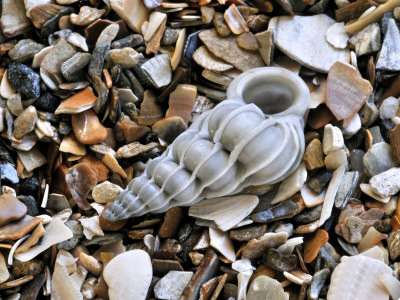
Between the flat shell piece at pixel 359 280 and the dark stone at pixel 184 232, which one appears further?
the dark stone at pixel 184 232

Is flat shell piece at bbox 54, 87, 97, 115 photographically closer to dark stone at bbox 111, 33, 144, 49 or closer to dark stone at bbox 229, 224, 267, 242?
dark stone at bbox 111, 33, 144, 49

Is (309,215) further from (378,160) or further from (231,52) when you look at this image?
(231,52)

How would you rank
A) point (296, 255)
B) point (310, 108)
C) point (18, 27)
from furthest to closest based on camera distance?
1. point (18, 27)
2. point (310, 108)
3. point (296, 255)

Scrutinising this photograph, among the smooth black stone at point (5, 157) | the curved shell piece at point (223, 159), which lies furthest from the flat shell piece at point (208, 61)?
the smooth black stone at point (5, 157)

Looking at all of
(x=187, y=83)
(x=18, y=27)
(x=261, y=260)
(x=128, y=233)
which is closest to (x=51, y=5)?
(x=18, y=27)

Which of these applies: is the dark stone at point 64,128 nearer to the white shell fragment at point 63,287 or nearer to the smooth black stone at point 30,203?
the smooth black stone at point 30,203

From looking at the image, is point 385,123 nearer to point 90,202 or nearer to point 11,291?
point 90,202

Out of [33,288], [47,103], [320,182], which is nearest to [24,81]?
[47,103]
